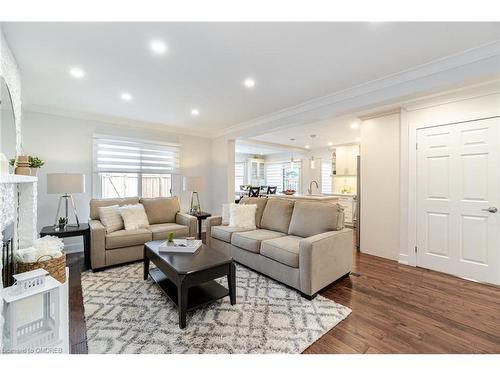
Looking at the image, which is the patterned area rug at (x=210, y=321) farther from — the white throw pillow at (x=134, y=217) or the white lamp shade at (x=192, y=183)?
the white lamp shade at (x=192, y=183)

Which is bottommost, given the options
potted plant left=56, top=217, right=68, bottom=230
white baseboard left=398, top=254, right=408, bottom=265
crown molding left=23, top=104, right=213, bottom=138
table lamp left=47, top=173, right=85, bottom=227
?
white baseboard left=398, top=254, right=408, bottom=265

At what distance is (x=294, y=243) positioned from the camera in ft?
9.09

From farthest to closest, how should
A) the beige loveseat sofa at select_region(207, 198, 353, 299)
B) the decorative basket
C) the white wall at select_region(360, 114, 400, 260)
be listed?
the white wall at select_region(360, 114, 400, 260) < the beige loveseat sofa at select_region(207, 198, 353, 299) < the decorative basket

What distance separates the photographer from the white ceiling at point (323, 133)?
483cm

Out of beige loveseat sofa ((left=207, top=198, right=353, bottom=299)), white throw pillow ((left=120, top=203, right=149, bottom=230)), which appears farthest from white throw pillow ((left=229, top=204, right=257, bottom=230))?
white throw pillow ((left=120, top=203, right=149, bottom=230))

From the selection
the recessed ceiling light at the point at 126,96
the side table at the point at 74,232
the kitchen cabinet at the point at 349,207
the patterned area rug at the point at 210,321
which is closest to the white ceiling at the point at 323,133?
the kitchen cabinet at the point at 349,207

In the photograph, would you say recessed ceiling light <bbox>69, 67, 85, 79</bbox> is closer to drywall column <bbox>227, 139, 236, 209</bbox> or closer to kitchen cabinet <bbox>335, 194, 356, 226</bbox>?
drywall column <bbox>227, 139, 236, 209</bbox>

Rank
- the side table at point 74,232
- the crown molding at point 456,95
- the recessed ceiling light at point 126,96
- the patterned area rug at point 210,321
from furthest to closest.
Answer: the recessed ceiling light at point 126,96 → the side table at point 74,232 → the crown molding at point 456,95 → the patterned area rug at point 210,321

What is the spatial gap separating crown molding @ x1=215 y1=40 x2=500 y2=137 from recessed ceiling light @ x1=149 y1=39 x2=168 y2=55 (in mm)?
2148

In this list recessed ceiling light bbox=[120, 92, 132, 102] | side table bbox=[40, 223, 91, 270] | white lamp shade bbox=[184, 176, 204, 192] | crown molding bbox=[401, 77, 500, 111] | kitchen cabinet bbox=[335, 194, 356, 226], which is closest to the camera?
crown molding bbox=[401, 77, 500, 111]

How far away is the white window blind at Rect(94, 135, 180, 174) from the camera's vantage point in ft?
14.0

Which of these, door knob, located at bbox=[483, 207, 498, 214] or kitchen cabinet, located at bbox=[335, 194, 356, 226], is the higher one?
door knob, located at bbox=[483, 207, 498, 214]

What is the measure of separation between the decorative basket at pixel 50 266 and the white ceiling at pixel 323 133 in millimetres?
3946

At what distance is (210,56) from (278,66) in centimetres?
72
